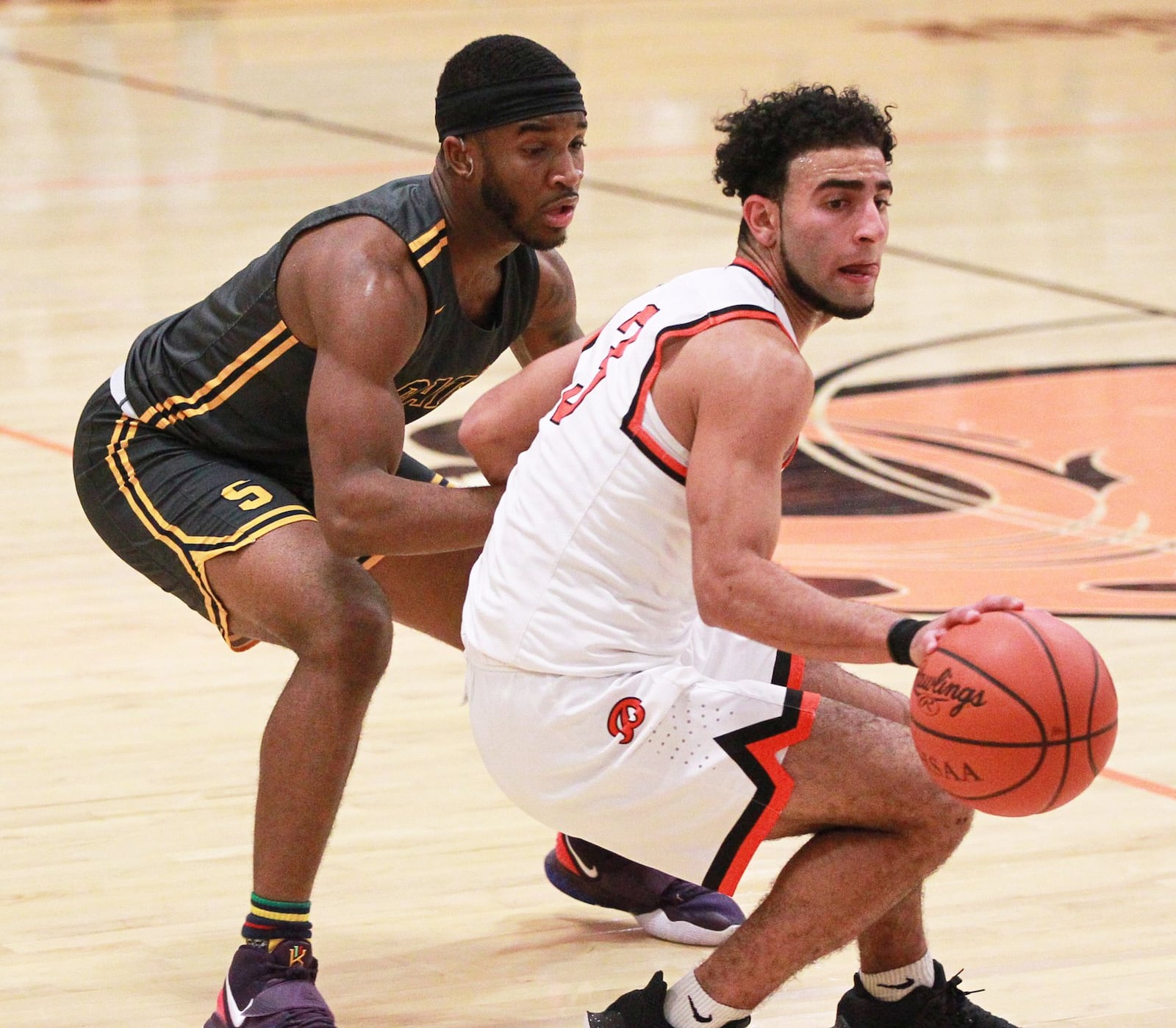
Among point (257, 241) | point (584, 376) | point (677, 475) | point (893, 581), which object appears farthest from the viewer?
point (257, 241)

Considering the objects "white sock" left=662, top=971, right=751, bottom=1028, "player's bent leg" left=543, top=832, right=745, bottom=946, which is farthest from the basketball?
"player's bent leg" left=543, top=832, right=745, bottom=946

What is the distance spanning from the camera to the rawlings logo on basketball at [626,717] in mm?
3188

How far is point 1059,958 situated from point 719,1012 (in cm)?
88

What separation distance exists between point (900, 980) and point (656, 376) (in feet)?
3.40

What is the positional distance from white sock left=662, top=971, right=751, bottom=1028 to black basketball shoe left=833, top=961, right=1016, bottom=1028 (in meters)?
0.26

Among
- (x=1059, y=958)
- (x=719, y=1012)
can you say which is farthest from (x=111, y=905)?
(x=1059, y=958)

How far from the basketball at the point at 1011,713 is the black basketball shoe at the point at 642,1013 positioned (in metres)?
0.58

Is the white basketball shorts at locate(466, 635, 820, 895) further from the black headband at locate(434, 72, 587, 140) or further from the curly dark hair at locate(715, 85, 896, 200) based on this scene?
the black headband at locate(434, 72, 587, 140)

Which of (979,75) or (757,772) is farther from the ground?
(757,772)

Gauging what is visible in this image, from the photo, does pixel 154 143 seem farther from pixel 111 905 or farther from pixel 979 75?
pixel 111 905

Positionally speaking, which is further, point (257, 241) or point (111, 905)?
point (257, 241)

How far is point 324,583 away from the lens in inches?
140

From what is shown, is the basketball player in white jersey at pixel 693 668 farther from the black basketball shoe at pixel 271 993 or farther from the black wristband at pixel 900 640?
the black basketball shoe at pixel 271 993

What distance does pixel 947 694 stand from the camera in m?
2.92
